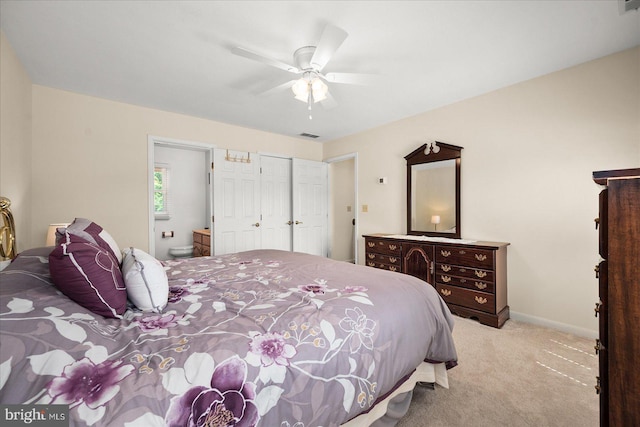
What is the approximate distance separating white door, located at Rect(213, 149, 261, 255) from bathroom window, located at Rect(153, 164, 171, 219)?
1.86 m

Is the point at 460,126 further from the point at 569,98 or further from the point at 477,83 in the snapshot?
the point at 569,98

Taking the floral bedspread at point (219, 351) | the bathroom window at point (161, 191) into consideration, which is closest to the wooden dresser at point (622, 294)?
the floral bedspread at point (219, 351)

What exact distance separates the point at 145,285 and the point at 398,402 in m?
1.48

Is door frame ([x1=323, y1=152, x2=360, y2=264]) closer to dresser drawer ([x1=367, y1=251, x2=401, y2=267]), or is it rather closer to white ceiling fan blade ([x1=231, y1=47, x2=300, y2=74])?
dresser drawer ([x1=367, y1=251, x2=401, y2=267])

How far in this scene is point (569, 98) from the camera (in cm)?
A: 256

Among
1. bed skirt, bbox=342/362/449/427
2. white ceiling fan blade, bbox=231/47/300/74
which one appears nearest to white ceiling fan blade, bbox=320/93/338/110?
white ceiling fan blade, bbox=231/47/300/74

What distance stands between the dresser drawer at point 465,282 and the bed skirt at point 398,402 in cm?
141

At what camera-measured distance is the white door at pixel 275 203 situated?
15.1 ft

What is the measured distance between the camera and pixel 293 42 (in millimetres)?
2117

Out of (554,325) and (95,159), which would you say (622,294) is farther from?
(95,159)

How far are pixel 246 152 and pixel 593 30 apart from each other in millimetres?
4117

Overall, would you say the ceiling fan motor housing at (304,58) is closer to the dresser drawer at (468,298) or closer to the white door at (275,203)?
the white door at (275,203)

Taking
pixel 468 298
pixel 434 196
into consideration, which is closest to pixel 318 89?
pixel 434 196

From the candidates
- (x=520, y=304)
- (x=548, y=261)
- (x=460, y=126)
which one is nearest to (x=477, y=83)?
(x=460, y=126)
